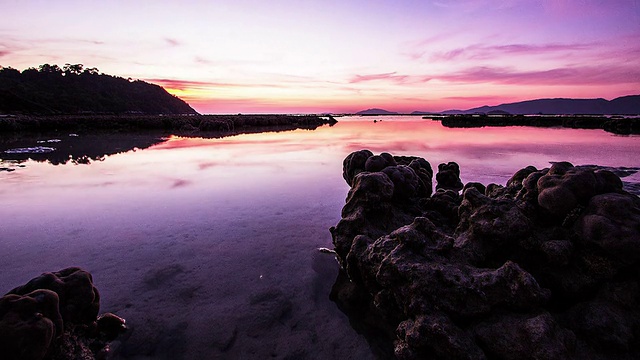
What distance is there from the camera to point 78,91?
104 meters

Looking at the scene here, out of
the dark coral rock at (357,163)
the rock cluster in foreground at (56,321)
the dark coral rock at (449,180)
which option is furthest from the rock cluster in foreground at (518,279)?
the dark coral rock at (449,180)

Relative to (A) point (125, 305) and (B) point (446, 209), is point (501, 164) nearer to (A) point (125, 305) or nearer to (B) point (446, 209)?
(B) point (446, 209)

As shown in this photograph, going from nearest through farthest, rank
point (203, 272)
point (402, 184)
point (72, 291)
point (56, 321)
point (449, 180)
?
point (56, 321) < point (72, 291) < point (203, 272) < point (402, 184) < point (449, 180)

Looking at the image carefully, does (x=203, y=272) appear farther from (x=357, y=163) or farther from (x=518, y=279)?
(x=357, y=163)

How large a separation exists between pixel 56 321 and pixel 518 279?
4091mm

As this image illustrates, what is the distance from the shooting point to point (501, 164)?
13.2 m

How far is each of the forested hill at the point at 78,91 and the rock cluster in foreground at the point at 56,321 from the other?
70082 millimetres

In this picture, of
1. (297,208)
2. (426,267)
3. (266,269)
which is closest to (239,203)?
(297,208)

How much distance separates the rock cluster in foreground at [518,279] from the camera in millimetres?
2688

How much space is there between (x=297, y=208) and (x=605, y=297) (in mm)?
5473

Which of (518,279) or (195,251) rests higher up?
(518,279)

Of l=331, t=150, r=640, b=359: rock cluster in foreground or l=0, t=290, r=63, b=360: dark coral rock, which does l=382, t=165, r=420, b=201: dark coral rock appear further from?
l=0, t=290, r=63, b=360: dark coral rock

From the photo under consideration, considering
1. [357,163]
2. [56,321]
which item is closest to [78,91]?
[357,163]

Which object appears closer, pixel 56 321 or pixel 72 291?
pixel 56 321
